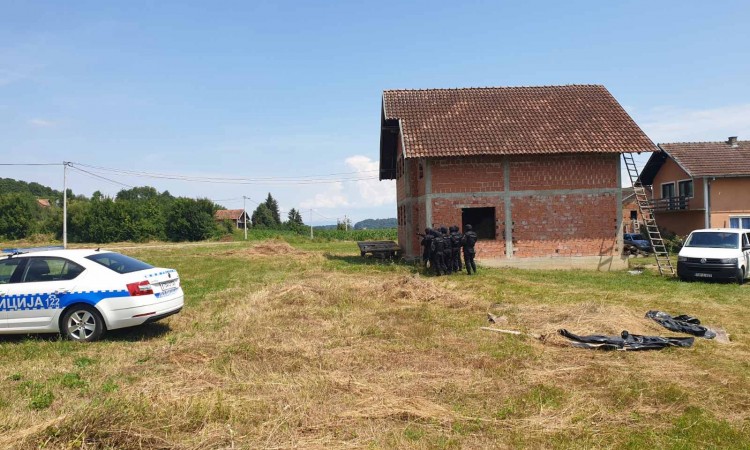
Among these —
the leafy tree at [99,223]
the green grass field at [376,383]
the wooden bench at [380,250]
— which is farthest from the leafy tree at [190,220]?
the green grass field at [376,383]

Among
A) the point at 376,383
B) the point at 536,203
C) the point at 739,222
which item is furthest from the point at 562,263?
the point at 739,222

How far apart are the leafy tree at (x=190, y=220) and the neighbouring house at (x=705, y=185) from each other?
46.8 m

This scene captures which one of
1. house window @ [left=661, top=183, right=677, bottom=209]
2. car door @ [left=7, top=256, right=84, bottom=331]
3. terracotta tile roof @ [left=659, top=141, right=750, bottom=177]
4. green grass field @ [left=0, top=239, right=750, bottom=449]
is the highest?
terracotta tile roof @ [left=659, top=141, right=750, bottom=177]

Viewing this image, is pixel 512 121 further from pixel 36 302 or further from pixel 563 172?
pixel 36 302

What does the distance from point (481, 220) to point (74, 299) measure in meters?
15.7

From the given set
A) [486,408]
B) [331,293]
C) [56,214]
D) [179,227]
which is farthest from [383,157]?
[56,214]

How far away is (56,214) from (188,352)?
68.5 m

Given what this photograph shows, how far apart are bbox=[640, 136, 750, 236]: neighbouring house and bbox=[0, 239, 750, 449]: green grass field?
23236 millimetres

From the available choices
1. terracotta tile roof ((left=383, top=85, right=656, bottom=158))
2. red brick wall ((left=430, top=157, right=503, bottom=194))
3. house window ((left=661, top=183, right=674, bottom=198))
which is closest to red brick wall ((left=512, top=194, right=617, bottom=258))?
red brick wall ((left=430, top=157, right=503, bottom=194))

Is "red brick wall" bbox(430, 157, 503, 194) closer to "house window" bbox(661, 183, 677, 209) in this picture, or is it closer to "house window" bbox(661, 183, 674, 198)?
"house window" bbox(661, 183, 677, 209)

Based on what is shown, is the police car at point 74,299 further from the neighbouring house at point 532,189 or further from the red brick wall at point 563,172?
the red brick wall at point 563,172

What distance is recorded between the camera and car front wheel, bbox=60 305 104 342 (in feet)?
27.1

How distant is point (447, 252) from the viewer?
17672mm

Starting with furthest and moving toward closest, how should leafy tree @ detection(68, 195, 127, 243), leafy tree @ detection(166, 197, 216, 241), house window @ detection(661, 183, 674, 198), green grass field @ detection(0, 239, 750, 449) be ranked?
1. leafy tree @ detection(166, 197, 216, 241)
2. leafy tree @ detection(68, 195, 127, 243)
3. house window @ detection(661, 183, 674, 198)
4. green grass field @ detection(0, 239, 750, 449)
